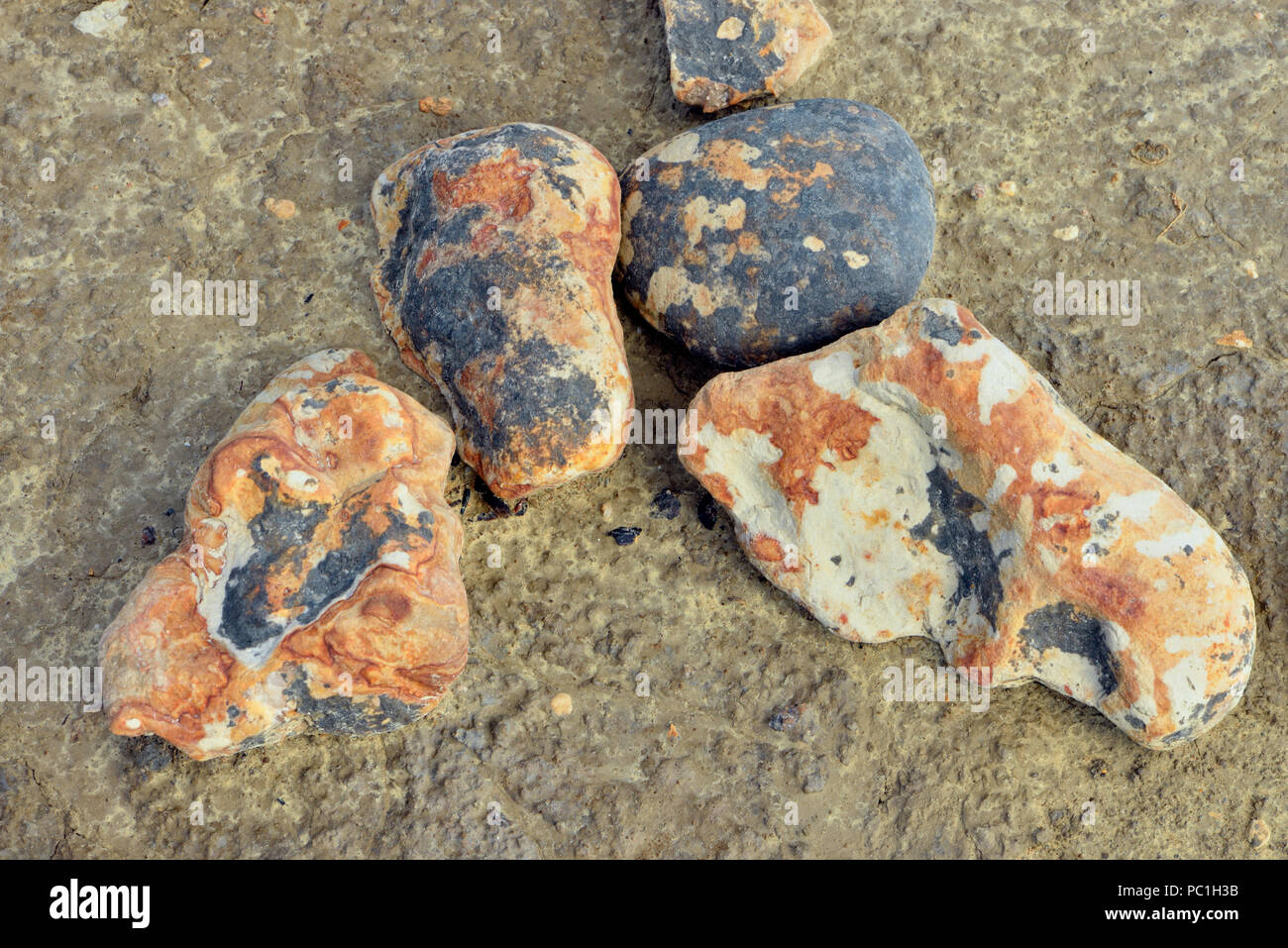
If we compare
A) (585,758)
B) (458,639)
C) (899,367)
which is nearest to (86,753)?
(458,639)

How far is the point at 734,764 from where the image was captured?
3367 millimetres

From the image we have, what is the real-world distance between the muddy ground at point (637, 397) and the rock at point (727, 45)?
174 mm

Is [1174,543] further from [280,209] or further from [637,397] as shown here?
[280,209]

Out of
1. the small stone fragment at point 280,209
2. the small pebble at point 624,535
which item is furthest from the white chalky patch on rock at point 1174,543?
the small stone fragment at point 280,209

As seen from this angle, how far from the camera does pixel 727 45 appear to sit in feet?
12.4

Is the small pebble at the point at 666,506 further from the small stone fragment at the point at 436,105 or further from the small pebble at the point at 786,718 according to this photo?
the small stone fragment at the point at 436,105

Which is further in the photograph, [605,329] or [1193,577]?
[605,329]

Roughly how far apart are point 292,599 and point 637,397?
4.19 ft

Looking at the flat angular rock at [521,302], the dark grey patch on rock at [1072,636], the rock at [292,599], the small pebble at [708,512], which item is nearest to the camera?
the rock at [292,599]

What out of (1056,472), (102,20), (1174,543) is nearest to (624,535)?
(1056,472)

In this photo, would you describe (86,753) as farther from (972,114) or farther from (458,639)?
(972,114)

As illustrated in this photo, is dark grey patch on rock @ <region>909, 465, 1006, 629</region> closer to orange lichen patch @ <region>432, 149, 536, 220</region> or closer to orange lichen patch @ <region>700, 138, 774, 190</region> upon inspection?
Answer: orange lichen patch @ <region>700, 138, 774, 190</region>

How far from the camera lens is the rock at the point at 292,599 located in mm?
2961

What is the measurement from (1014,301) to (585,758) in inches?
79.5
